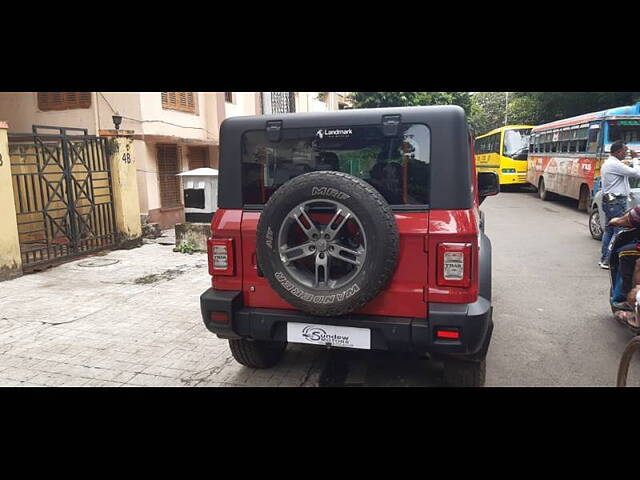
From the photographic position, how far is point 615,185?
24.1 feet

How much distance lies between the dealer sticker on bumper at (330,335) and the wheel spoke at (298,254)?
0.47 meters

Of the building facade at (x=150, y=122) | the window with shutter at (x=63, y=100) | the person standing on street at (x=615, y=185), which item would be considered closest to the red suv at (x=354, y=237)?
the person standing on street at (x=615, y=185)

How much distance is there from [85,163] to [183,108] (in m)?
4.45

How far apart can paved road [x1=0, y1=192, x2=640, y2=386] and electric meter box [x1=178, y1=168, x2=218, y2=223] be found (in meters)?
1.39

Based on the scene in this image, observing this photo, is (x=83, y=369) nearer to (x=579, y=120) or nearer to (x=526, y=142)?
(x=579, y=120)

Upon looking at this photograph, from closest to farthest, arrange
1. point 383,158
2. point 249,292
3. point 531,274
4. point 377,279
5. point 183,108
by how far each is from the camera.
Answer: point 377,279
point 383,158
point 249,292
point 531,274
point 183,108

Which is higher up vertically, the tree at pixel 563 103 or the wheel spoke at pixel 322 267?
the tree at pixel 563 103

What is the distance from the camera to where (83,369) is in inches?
166

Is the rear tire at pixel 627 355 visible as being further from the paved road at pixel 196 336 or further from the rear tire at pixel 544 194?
the rear tire at pixel 544 194

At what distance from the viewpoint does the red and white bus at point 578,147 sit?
1195 centimetres

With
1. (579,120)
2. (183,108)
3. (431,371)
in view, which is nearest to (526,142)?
(579,120)

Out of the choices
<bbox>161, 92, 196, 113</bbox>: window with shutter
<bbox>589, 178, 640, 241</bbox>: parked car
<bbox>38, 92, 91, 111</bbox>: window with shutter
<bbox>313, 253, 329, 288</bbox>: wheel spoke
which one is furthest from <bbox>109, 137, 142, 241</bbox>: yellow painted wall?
<bbox>589, 178, 640, 241</bbox>: parked car

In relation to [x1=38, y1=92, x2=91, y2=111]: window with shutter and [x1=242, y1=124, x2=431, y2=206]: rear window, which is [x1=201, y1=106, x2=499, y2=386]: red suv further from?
[x1=38, y1=92, x2=91, y2=111]: window with shutter

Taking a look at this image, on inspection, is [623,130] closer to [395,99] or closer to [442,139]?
[395,99]
